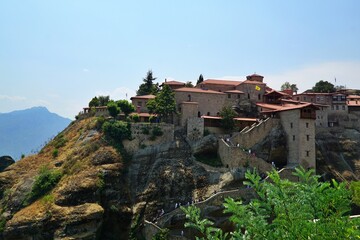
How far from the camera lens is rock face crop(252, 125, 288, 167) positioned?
49.7 meters

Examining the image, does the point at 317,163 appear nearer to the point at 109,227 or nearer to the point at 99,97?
the point at 109,227

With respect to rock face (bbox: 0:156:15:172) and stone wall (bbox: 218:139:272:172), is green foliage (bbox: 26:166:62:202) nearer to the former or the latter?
stone wall (bbox: 218:139:272:172)

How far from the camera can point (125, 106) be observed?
56.3 meters

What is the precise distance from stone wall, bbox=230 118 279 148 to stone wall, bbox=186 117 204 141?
4599 mm

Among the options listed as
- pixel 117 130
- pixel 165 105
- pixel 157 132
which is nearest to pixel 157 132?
pixel 157 132

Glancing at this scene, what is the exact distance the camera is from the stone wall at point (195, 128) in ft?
168

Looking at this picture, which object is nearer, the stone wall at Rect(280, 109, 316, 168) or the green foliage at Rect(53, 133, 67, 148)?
the stone wall at Rect(280, 109, 316, 168)

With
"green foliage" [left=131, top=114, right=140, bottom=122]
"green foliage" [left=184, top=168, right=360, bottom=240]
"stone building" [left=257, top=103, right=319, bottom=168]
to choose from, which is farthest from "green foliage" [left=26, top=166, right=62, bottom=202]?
"green foliage" [left=184, top=168, right=360, bottom=240]

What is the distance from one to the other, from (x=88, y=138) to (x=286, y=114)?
1110 inches

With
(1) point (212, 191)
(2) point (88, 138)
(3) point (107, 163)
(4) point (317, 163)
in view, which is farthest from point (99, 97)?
(4) point (317, 163)

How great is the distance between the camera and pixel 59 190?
1850 inches

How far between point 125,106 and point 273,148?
22.3 metres

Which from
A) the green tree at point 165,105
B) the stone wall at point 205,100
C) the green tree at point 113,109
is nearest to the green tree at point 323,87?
the stone wall at point 205,100

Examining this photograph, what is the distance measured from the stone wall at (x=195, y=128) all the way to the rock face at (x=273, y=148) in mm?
7443
